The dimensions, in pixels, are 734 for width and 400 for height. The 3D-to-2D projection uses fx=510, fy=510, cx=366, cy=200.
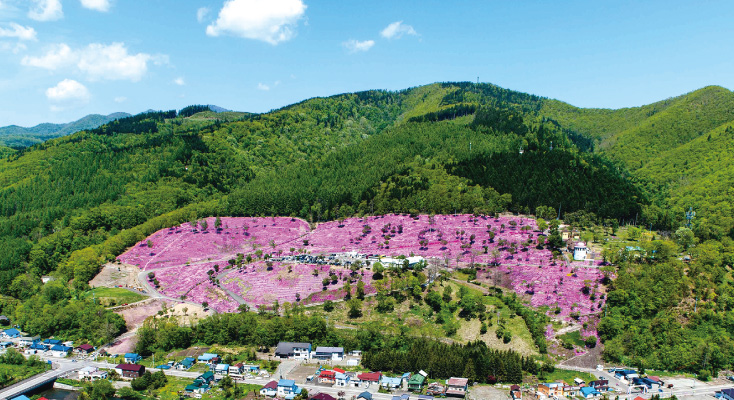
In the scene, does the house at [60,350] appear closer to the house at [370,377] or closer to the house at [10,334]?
the house at [10,334]

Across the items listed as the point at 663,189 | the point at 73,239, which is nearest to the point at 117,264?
the point at 73,239

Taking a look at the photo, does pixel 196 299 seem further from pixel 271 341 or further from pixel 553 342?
pixel 553 342

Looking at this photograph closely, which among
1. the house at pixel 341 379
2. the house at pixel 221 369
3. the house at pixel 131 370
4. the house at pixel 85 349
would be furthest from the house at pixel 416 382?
the house at pixel 85 349

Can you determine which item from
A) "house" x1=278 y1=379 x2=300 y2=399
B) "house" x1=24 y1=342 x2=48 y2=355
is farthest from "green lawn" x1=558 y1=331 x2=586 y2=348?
"house" x1=24 y1=342 x2=48 y2=355

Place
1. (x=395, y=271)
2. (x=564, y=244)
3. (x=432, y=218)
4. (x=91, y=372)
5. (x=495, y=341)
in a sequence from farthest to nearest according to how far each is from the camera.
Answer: (x=432, y=218), (x=564, y=244), (x=395, y=271), (x=495, y=341), (x=91, y=372)

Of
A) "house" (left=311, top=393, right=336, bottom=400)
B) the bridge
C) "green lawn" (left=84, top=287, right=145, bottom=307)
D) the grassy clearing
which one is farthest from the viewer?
"green lawn" (left=84, top=287, right=145, bottom=307)

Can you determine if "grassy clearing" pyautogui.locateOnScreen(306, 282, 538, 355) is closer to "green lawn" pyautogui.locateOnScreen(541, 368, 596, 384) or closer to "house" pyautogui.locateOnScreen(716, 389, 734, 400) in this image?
"green lawn" pyautogui.locateOnScreen(541, 368, 596, 384)
